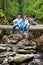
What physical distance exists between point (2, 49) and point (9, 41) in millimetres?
2744

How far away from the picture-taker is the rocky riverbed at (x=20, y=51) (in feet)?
37.3

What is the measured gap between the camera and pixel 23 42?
15898mm

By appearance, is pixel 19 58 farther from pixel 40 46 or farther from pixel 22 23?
pixel 40 46

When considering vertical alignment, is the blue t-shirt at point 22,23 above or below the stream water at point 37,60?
above

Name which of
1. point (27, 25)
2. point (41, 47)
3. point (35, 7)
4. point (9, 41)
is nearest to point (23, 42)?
point (9, 41)

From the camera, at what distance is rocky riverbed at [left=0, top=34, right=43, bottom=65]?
37.3 feet

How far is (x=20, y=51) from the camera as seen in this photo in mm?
13148

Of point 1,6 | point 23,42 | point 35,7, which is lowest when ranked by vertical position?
point 23,42

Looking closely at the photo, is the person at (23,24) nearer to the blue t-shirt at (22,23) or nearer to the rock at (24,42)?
the blue t-shirt at (22,23)

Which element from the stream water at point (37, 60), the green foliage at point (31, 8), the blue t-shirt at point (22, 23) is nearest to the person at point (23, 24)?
the blue t-shirt at point (22, 23)

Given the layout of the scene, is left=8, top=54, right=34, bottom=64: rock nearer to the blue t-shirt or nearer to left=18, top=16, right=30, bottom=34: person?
left=18, top=16, right=30, bottom=34: person

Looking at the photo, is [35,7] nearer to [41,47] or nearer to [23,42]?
[23,42]

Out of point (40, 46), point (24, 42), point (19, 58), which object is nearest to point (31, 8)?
point (24, 42)

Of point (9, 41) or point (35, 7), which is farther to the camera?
point (35, 7)
